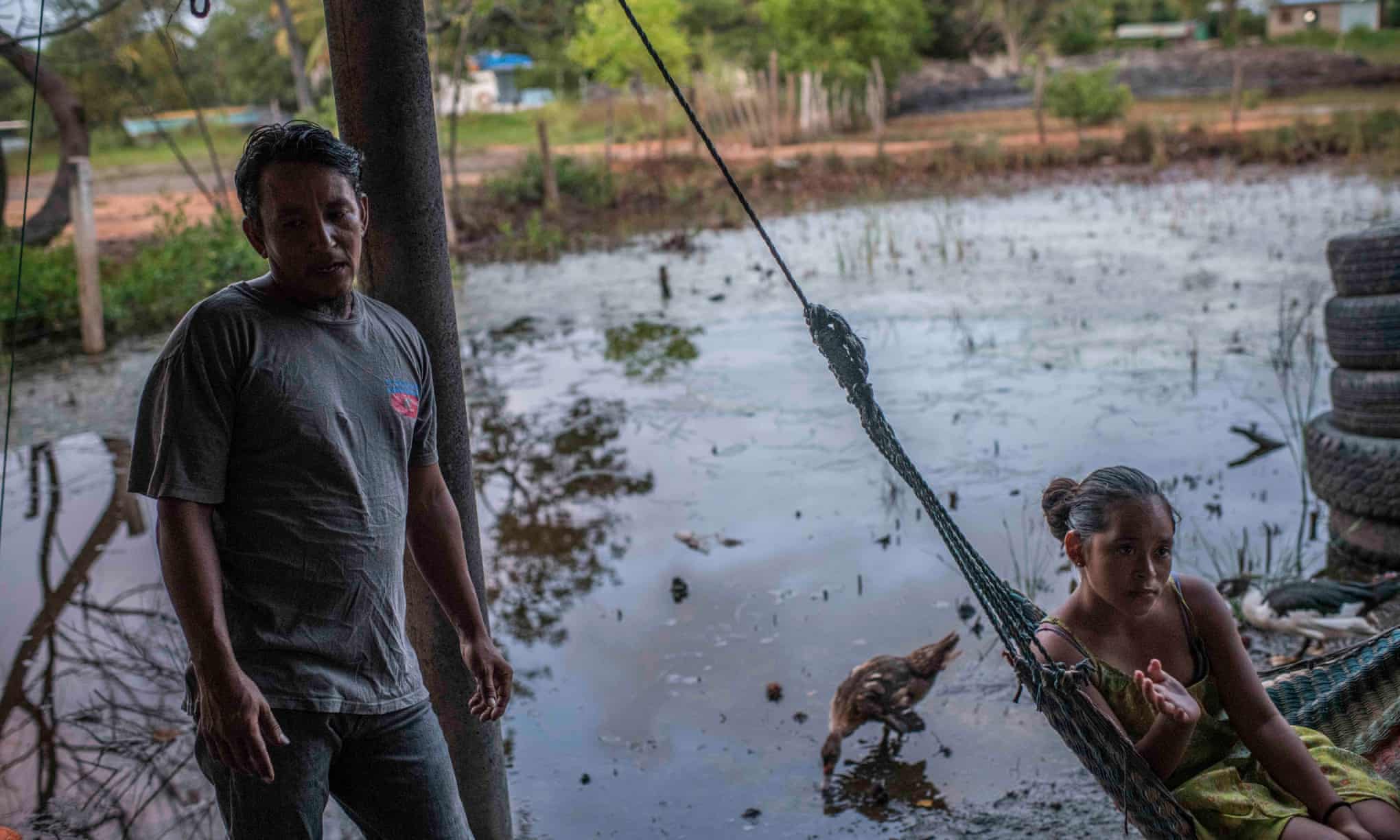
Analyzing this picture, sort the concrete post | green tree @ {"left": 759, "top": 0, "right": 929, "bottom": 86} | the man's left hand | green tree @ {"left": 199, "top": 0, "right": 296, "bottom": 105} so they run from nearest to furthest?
the man's left hand, the concrete post, green tree @ {"left": 759, "top": 0, "right": 929, "bottom": 86}, green tree @ {"left": 199, "top": 0, "right": 296, "bottom": 105}

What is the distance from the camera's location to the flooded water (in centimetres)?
356

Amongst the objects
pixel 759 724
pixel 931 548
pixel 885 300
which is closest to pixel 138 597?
pixel 759 724

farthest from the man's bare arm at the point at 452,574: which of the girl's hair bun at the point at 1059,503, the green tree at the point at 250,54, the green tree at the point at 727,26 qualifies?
the green tree at the point at 250,54

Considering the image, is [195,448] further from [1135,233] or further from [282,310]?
[1135,233]

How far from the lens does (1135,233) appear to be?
1271 cm

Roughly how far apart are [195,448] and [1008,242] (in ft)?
38.5

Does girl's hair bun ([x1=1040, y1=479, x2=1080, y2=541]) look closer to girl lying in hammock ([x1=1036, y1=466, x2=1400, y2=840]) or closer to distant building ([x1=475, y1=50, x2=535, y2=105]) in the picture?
girl lying in hammock ([x1=1036, y1=466, x2=1400, y2=840])

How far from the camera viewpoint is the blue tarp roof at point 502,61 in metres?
35.1

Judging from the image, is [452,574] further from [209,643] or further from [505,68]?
[505,68]

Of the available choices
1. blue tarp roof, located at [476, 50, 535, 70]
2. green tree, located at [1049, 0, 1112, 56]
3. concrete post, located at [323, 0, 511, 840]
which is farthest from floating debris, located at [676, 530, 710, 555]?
green tree, located at [1049, 0, 1112, 56]

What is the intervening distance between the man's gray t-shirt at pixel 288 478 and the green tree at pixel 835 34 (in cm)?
2540

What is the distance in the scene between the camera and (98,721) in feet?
12.6

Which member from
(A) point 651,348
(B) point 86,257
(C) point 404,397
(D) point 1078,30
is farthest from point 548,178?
(D) point 1078,30

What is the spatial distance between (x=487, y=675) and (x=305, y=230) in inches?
31.7
